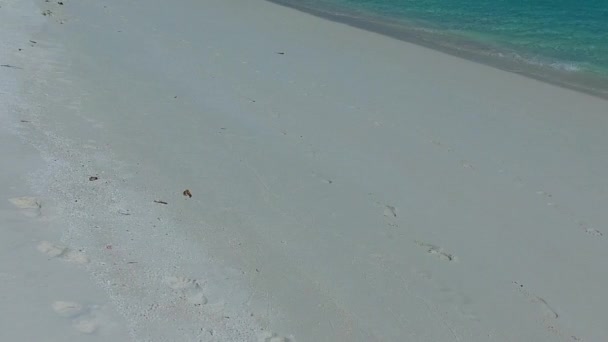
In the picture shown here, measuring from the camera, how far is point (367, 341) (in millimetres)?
3953

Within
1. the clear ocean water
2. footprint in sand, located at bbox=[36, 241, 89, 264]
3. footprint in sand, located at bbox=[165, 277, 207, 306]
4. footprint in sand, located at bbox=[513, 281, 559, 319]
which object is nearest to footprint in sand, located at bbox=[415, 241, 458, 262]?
footprint in sand, located at bbox=[513, 281, 559, 319]

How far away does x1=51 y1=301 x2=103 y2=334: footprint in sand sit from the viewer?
11.5ft

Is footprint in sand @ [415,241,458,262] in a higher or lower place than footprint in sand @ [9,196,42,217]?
lower

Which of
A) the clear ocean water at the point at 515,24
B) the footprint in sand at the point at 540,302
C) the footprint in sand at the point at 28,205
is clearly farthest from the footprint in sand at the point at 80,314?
the clear ocean water at the point at 515,24

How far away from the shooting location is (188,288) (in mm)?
4066

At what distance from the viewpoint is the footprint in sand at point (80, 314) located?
11.5 ft

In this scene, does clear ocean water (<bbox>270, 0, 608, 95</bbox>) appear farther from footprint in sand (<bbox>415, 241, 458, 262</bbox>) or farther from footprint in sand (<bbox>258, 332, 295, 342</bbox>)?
footprint in sand (<bbox>258, 332, 295, 342</bbox>)

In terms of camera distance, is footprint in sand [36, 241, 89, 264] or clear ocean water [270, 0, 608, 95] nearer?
footprint in sand [36, 241, 89, 264]

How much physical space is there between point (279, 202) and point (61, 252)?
1896 mm

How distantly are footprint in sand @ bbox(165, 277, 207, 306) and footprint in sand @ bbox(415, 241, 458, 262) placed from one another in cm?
192

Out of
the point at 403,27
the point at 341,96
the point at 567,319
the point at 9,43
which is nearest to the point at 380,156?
the point at 341,96

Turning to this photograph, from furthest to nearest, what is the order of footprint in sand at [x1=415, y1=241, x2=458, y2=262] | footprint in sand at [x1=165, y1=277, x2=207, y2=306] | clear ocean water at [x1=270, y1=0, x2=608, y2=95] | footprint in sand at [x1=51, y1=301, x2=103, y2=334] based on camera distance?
clear ocean water at [x1=270, y1=0, x2=608, y2=95] < footprint in sand at [x1=415, y1=241, x2=458, y2=262] < footprint in sand at [x1=165, y1=277, x2=207, y2=306] < footprint in sand at [x1=51, y1=301, x2=103, y2=334]

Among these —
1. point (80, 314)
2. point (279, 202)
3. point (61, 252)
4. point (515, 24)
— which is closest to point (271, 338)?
point (80, 314)

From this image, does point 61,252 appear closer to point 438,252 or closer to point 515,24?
point 438,252
